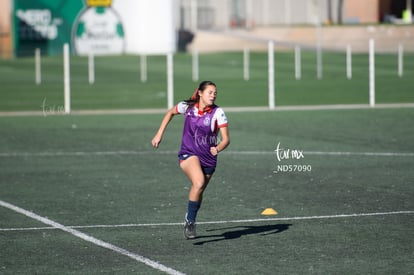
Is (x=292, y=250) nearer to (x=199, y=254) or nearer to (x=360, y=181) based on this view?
(x=199, y=254)

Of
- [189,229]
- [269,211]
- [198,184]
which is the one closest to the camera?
[198,184]

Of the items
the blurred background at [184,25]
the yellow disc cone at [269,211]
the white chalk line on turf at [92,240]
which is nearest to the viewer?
the white chalk line on turf at [92,240]

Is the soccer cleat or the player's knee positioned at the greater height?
the player's knee

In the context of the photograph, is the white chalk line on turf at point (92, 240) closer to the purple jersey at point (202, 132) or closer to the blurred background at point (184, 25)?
the purple jersey at point (202, 132)

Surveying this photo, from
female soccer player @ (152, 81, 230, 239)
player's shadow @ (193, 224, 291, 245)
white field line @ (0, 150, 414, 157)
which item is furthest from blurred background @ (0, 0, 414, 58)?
female soccer player @ (152, 81, 230, 239)

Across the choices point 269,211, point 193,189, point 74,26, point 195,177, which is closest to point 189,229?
point 193,189

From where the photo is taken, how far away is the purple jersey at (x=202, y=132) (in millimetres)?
12977

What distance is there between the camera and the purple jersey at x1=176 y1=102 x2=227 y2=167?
13.0 metres

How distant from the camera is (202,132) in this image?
13008 millimetres

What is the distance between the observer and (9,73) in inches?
2179

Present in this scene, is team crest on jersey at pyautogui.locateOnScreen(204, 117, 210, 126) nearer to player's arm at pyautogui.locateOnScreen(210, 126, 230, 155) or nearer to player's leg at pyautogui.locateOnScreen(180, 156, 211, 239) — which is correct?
player's arm at pyautogui.locateOnScreen(210, 126, 230, 155)

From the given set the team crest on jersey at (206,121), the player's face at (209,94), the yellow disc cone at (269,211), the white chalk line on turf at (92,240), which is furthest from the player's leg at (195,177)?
the yellow disc cone at (269,211)

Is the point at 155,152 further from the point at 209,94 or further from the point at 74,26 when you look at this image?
the point at 74,26

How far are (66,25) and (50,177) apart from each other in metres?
50.5
